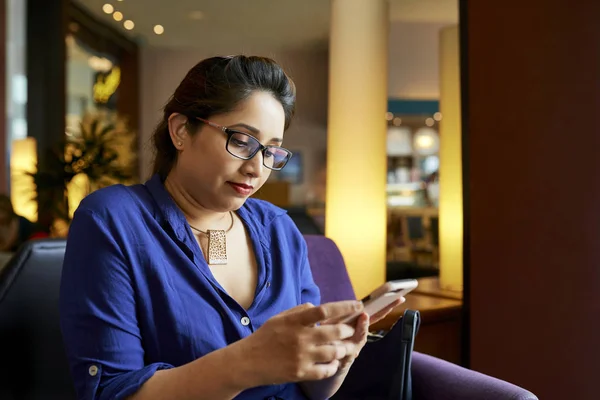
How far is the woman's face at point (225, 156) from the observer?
1323mm

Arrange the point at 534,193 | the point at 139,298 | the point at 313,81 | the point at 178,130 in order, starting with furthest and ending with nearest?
the point at 313,81 → the point at 534,193 → the point at 178,130 → the point at 139,298

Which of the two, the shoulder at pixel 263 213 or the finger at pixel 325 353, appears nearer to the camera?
the finger at pixel 325 353

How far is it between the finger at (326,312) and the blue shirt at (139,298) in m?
0.31

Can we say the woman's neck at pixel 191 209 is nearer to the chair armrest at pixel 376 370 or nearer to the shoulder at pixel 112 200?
the shoulder at pixel 112 200

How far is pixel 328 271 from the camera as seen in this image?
2176 millimetres

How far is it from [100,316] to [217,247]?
314 mm

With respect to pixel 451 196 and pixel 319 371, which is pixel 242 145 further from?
pixel 451 196

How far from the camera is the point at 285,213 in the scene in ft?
5.54

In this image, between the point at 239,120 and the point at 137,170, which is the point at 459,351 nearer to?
the point at 239,120

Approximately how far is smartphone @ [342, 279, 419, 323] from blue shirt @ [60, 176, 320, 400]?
1.02 feet

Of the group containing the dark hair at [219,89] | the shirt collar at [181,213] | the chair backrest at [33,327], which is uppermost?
the dark hair at [219,89]

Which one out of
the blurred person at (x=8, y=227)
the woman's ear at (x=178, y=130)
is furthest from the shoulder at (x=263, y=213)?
the blurred person at (x=8, y=227)

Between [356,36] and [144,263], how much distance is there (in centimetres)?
198

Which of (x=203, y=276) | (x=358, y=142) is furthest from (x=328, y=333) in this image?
(x=358, y=142)
